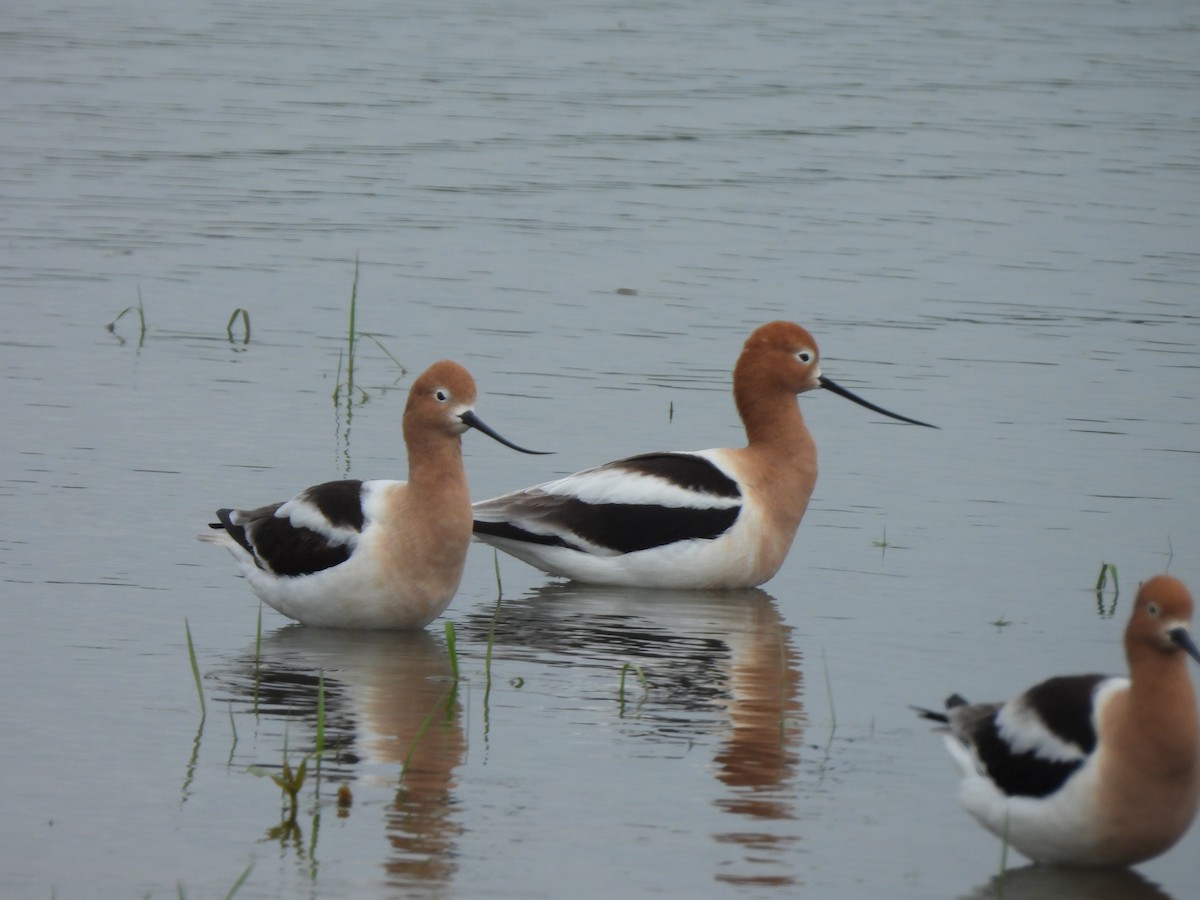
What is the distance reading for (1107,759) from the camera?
630 centimetres

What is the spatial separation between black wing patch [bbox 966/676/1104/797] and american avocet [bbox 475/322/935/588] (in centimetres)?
352

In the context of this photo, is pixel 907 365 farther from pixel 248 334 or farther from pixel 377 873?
pixel 377 873

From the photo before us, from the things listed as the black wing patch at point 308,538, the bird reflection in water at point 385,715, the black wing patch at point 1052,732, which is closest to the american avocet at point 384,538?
the black wing patch at point 308,538

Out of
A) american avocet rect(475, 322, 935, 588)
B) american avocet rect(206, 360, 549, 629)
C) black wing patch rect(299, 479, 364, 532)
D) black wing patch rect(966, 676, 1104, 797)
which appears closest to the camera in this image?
black wing patch rect(966, 676, 1104, 797)

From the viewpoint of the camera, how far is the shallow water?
7.00m

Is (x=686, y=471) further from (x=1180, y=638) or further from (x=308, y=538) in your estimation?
(x=1180, y=638)

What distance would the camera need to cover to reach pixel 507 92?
73.0 ft

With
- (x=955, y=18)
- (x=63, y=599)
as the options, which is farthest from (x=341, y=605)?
(x=955, y=18)

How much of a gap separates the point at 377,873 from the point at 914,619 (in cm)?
366

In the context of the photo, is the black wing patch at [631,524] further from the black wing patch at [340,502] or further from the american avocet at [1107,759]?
the american avocet at [1107,759]

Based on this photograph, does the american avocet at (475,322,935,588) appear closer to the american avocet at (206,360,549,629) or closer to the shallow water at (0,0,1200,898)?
the shallow water at (0,0,1200,898)

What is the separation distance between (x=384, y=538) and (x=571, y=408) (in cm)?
354

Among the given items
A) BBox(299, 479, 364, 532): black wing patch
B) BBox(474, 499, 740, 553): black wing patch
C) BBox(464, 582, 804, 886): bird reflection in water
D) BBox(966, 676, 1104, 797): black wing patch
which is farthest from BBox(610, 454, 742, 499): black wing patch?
BBox(966, 676, 1104, 797): black wing patch

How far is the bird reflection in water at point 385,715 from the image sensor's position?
22.0ft
